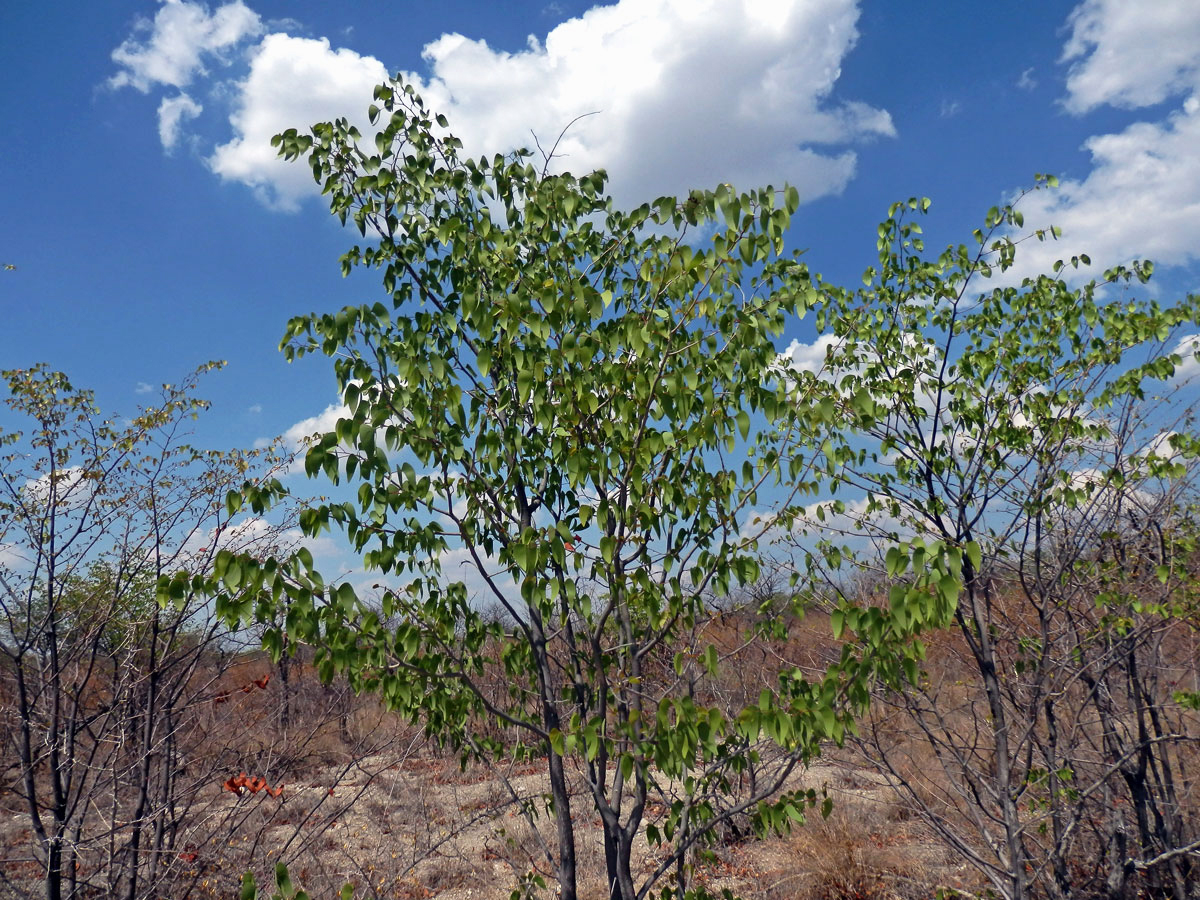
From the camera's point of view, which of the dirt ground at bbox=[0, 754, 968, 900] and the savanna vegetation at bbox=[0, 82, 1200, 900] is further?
the dirt ground at bbox=[0, 754, 968, 900]

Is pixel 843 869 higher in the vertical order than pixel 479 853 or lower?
lower

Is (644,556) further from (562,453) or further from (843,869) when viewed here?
(843,869)

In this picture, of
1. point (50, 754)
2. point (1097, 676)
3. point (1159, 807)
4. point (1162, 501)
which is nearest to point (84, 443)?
point (50, 754)

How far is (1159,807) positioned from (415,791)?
7926 mm

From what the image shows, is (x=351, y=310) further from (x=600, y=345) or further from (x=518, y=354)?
(x=600, y=345)

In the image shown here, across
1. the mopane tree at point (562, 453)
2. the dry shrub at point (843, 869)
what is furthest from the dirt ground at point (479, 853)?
the mopane tree at point (562, 453)

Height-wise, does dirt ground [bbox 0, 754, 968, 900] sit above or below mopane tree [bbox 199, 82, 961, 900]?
A: below

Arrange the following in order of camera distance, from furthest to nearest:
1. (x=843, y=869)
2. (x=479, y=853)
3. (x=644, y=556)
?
(x=479, y=853)
(x=843, y=869)
(x=644, y=556)

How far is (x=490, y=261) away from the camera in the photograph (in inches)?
127

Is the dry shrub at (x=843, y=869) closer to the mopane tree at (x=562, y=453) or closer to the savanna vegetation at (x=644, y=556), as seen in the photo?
the savanna vegetation at (x=644, y=556)

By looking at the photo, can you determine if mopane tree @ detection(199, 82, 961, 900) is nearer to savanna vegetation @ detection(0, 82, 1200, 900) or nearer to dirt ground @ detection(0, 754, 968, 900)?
savanna vegetation @ detection(0, 82, 1200, 900)

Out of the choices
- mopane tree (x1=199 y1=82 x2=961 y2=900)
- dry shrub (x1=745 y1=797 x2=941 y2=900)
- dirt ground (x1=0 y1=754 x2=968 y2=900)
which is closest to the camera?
mopane tree (x1=199 y1=82 x2=961 y2=900)

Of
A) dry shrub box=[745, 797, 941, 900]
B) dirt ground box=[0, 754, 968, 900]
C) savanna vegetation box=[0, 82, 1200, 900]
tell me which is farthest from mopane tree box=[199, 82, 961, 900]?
dry shrub box=[745, 797, 941, 900]

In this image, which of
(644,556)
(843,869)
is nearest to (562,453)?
(644,556)
